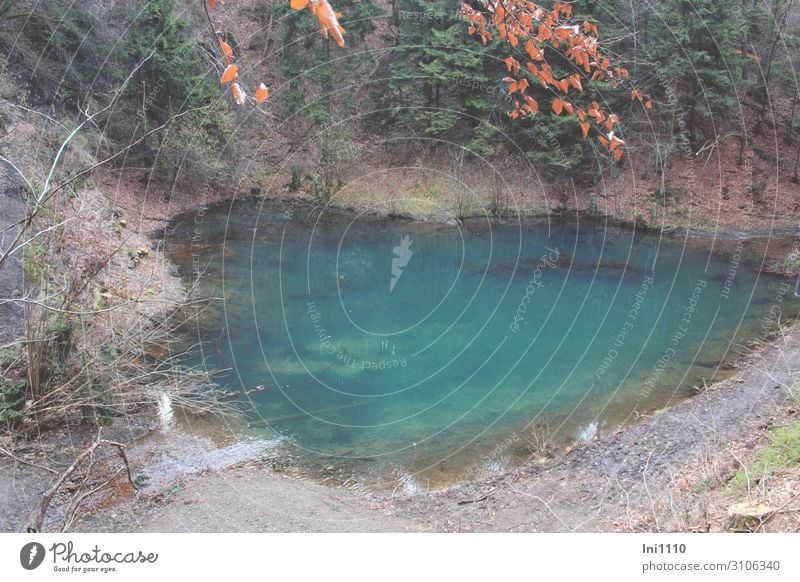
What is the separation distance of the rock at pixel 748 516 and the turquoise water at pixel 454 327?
12.1 ft

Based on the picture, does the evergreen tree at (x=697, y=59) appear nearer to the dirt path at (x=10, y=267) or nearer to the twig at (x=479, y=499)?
the twig at (x=479, y=499)

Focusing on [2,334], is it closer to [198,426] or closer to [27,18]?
[198,426]

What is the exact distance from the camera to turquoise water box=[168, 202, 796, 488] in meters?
8.27

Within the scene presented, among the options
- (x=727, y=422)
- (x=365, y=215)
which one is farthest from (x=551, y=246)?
(x=727, y=422)

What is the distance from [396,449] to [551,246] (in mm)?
12672

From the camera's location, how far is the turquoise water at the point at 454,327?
8273mm

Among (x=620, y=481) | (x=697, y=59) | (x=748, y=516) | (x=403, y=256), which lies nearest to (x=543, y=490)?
(x=620, y=481)

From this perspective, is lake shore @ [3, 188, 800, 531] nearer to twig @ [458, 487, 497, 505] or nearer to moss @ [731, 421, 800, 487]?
twig @ [458, 487, 497, 505]

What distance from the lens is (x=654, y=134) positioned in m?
19.5

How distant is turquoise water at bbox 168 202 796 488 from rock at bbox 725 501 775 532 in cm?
369

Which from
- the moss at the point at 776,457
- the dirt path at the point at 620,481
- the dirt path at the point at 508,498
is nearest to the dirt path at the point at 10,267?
the dirt path at the point at 508,498

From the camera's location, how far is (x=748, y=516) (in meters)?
3.67

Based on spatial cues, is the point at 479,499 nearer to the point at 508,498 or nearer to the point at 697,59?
the point at 508,498

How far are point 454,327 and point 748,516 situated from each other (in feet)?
30.2
